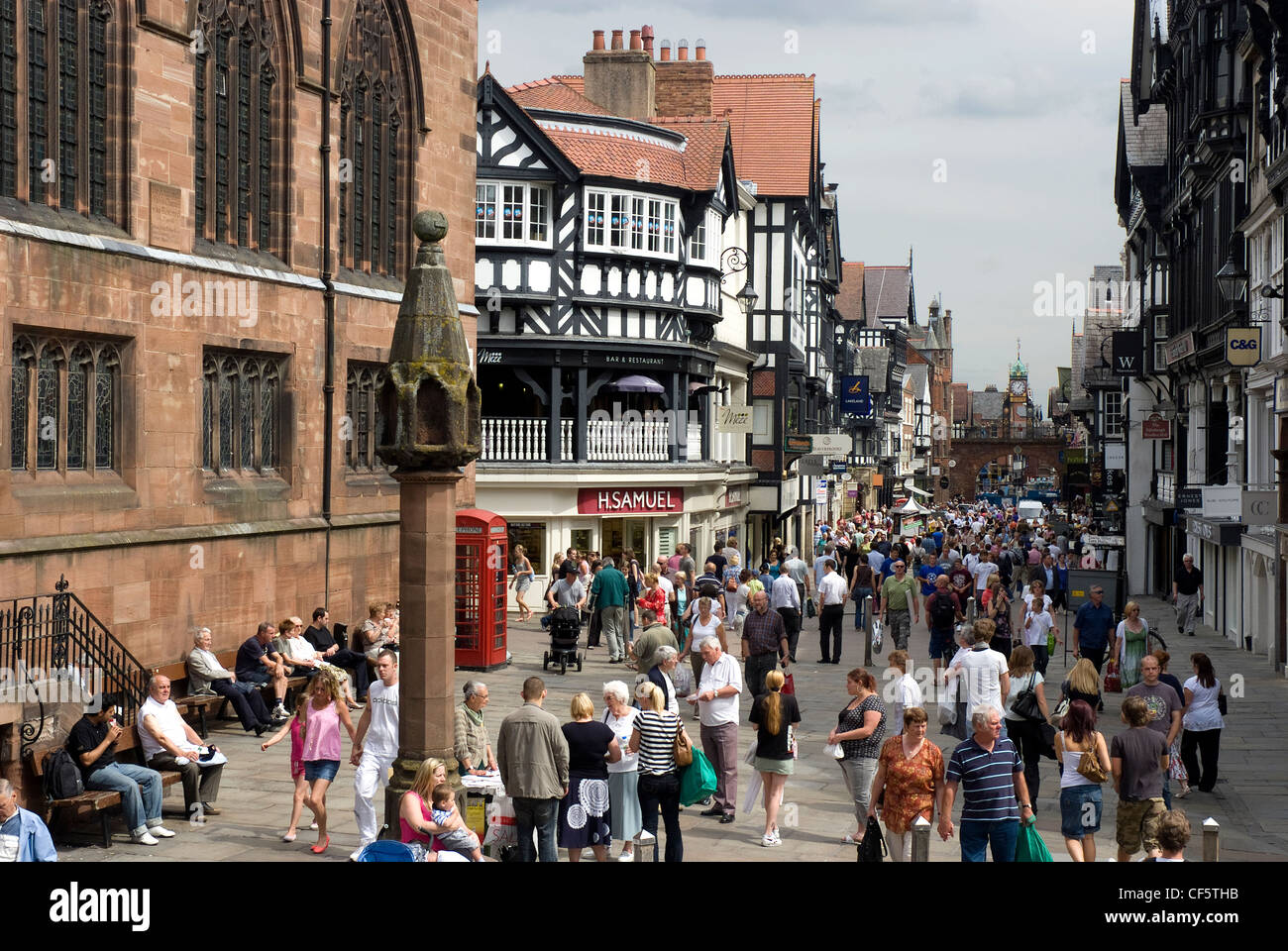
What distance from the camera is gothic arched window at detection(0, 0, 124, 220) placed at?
48.6ft

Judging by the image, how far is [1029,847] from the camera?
9320mm

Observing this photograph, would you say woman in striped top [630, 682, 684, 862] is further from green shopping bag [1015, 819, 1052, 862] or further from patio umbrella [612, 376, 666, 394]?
patio umbrella [612, 376, 666, 394]

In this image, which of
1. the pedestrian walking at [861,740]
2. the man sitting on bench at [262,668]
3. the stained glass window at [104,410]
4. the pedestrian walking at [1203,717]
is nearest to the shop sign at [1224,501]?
the pedestrian walking at [1203,717]


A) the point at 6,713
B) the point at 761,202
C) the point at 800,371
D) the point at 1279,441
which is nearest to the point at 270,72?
the point at 6,713

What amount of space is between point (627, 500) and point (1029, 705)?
71.1 ft

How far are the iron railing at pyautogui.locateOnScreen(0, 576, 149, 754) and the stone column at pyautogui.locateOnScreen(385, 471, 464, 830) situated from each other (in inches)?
145

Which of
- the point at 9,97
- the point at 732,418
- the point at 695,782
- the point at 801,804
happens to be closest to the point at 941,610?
the point at 801,804

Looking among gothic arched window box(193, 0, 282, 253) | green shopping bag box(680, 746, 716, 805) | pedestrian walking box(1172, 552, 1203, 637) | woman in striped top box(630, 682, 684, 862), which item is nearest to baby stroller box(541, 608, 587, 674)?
gothic arched window box(193, 0, 282, 253)

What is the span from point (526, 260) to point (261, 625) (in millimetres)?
16584

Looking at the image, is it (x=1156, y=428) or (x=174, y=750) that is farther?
(x=1156, y=428)

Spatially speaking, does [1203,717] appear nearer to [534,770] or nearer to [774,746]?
[774,746]

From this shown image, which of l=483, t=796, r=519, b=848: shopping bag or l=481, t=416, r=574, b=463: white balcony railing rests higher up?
l=481, t=416, r=574, b=463: white balcony railing

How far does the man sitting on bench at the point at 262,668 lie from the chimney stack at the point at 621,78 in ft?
84.7

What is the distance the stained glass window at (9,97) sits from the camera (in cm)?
1468
